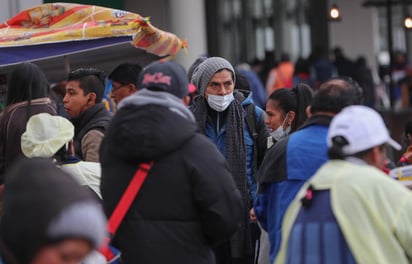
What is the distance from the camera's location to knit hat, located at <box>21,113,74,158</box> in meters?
6.19

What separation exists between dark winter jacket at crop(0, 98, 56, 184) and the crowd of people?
1009 millimetres

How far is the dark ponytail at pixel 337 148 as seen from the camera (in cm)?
479

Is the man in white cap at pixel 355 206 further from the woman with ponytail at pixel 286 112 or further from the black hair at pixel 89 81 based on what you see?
the black hair at pixel 89 81

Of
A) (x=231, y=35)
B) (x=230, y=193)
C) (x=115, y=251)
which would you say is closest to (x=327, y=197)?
(x=230, y=193)

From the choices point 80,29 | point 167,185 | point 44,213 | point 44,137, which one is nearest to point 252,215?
point 44,137

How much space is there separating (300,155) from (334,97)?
15.0 inches

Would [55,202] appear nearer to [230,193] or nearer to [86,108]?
[230,193]

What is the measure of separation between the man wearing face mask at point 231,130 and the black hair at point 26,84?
109 centimetres

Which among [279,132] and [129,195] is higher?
[129,195]

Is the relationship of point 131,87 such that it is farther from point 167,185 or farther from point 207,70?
point 167,185

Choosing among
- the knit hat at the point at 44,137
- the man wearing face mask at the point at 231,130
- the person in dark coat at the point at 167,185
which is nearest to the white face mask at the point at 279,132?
the man wearing face mask at the point at 231,130

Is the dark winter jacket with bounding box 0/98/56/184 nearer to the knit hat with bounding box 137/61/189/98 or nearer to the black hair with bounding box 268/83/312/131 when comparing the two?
the black hair with bounding box 268/83/312/131

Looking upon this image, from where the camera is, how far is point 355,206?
468 cm

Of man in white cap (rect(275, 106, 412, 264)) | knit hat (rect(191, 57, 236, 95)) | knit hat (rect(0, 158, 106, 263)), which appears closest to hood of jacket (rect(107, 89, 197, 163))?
man in white cap (rect(275, 106, 412, 264))
